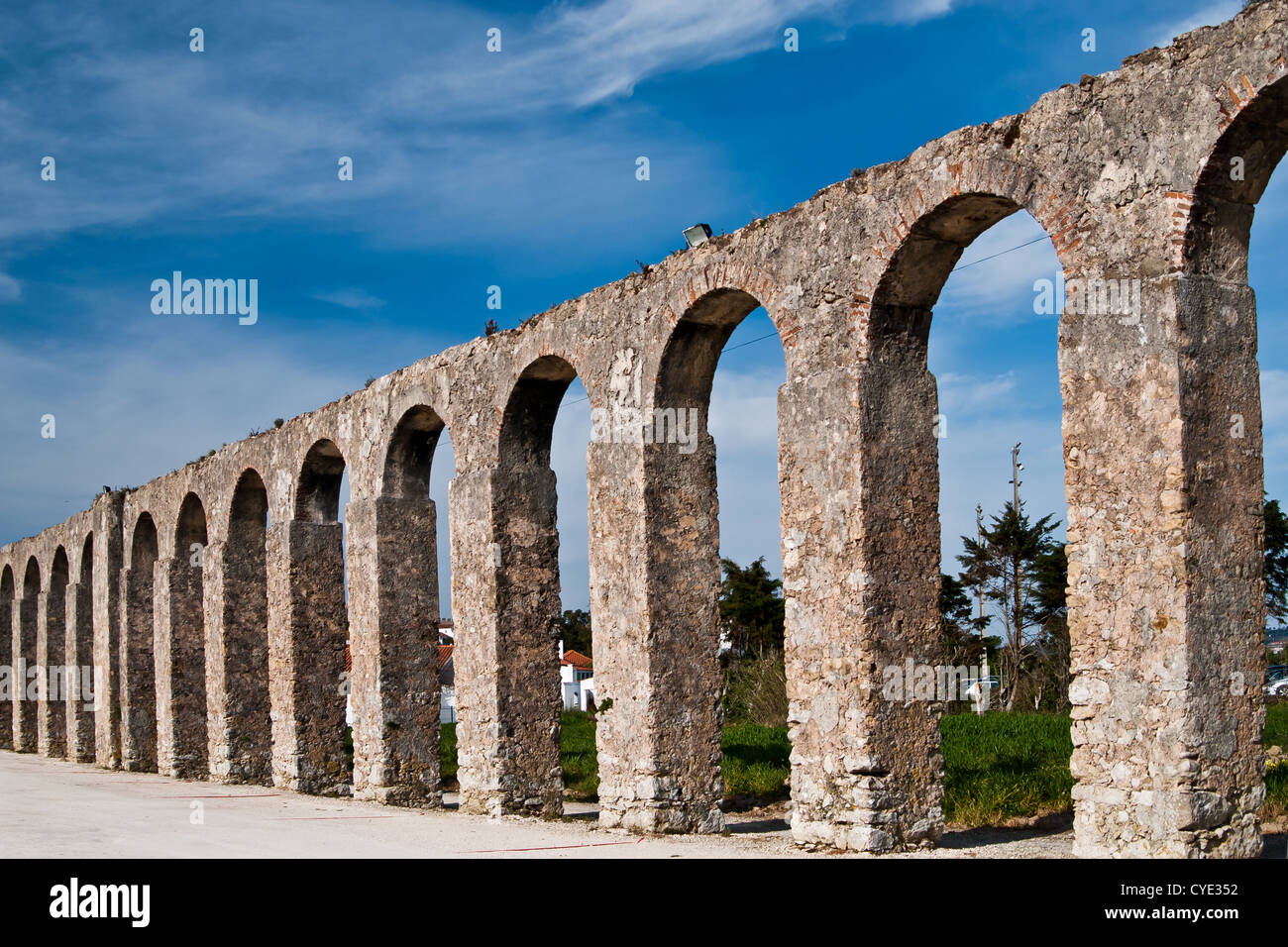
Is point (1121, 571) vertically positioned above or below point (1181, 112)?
below

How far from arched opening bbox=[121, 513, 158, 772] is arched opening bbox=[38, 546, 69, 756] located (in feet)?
16.8

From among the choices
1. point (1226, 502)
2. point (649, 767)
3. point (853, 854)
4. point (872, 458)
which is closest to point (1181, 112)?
point (1226, 502)

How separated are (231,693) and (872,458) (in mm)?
10774

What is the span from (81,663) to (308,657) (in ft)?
35.9

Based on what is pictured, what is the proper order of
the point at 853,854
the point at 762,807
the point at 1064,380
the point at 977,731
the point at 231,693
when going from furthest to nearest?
the point at 231,693
the point at 977,731
the point at 762,807
the point at 853,854
the point at 1064,380

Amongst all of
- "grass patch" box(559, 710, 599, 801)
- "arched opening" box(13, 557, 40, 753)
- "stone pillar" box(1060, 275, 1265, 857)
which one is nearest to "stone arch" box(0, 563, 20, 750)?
"arched opening" box(13, 557, 40, 753)

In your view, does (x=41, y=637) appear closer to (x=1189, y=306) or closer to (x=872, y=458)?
(x=872, y=458)

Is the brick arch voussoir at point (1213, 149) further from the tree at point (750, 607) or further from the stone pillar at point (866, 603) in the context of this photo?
the tree at point (750, 607)

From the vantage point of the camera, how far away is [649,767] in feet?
31.2

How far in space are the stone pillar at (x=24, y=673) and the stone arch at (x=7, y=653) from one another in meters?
0.21

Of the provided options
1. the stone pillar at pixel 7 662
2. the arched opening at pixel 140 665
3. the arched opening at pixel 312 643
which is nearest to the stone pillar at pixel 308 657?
the arched opening at pixel 312 643

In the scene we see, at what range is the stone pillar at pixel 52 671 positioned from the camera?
80.7 feet

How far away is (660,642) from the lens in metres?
9.63

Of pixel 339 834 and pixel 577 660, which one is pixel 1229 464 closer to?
pixel 339 834
